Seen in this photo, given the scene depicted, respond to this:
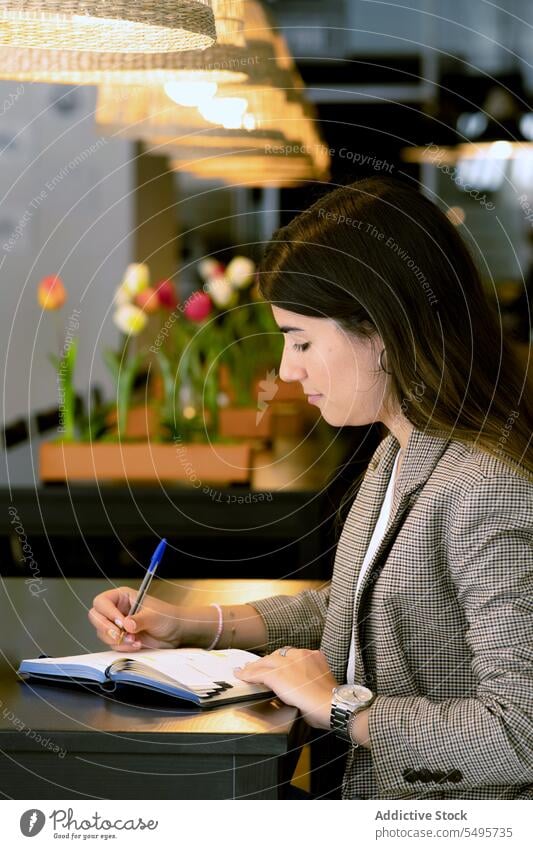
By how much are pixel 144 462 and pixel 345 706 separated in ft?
5.42

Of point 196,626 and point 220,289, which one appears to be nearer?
point 196,626

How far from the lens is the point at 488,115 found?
20.5 feet

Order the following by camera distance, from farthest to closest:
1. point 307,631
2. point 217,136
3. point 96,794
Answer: point 217,136 < point 307,631 < point 96,794

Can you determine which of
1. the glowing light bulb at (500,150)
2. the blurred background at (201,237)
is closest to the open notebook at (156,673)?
Answer: the blurred background at (201,237)

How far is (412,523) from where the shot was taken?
1.32 metres

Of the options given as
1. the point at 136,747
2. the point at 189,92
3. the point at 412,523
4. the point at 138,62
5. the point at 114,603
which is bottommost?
the point at 136,747

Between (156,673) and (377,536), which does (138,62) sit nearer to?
(377,536)

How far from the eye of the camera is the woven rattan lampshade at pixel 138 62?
188cm

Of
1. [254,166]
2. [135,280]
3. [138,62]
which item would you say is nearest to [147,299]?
[135,280]

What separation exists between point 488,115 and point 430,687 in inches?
210

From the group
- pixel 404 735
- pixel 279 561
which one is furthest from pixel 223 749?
pixel 279 561

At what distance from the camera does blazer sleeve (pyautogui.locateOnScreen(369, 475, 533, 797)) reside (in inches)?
46.9
